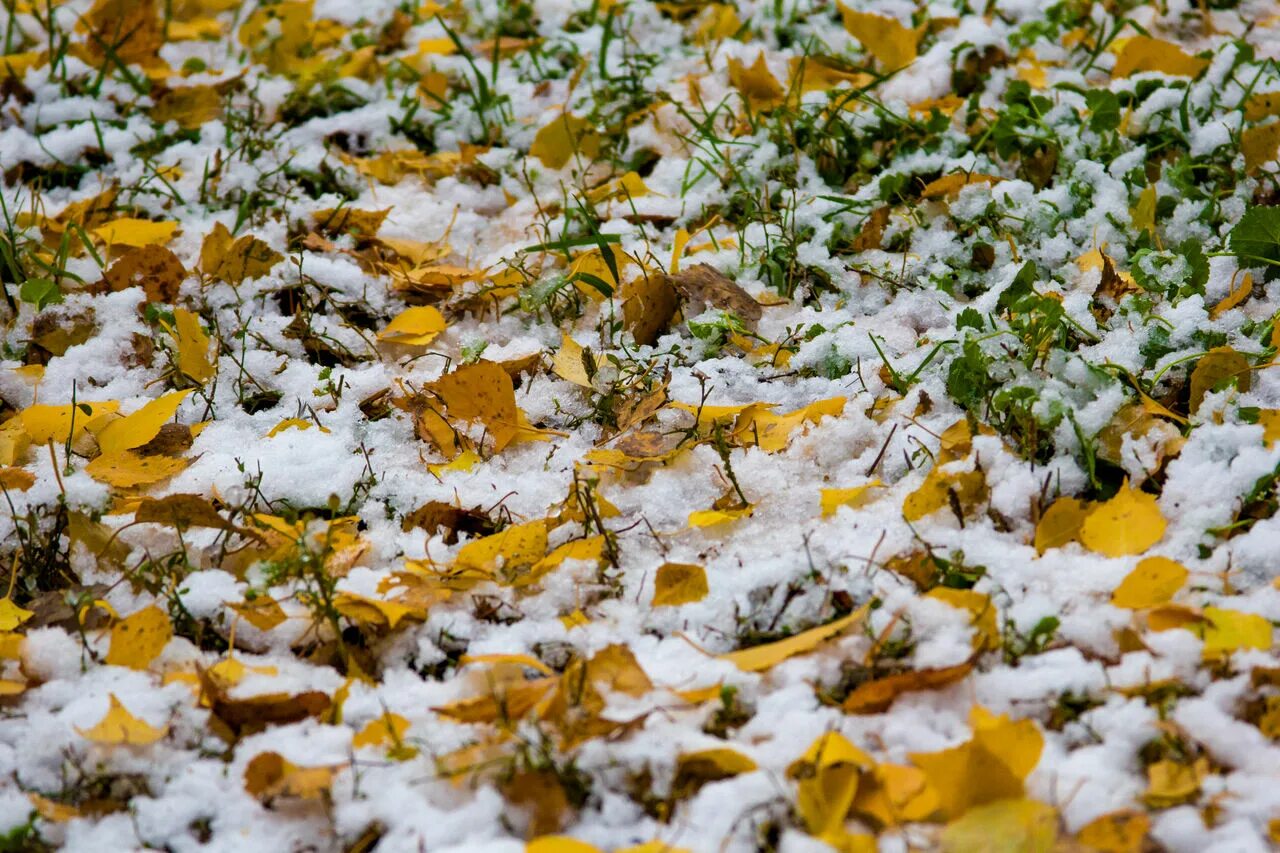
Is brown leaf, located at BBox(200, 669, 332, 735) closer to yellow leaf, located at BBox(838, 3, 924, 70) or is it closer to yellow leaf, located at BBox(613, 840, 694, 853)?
yellow leaf, located at BBox(613, 840, 694, 853)

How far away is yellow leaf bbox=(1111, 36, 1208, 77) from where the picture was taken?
7.34 ft

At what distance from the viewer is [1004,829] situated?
0.99m

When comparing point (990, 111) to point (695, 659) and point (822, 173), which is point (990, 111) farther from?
point (695, 659)

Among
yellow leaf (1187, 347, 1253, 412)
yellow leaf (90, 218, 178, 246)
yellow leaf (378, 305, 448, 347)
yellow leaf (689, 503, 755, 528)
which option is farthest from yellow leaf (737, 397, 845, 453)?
yellow leaf (90, 218, 178, 246)

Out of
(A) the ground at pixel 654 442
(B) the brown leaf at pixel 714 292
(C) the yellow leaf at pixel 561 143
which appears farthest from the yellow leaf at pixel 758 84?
(B) the brown leaf at pixel 714 292

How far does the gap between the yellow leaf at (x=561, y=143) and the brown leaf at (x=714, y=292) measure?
1.82 feet

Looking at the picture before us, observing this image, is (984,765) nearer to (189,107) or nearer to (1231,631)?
(1231,631)

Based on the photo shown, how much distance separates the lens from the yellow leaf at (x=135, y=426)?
1604mm

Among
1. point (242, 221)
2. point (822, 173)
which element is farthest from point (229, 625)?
point (822, 173)

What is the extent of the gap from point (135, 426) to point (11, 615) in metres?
0.36

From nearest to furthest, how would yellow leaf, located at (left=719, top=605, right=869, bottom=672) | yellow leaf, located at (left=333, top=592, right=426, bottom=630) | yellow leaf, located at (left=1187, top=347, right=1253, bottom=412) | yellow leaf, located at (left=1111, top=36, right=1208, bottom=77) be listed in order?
yellow leaf, located at (left=719, top=605, right=869, bottom=672) < yellow leaf, located at (left=333, top=592, right=426, bottom=630) < yellow leaf, located at (left=1187, top=347, right=1253, bottom=412) < yellow leaf, located at (left=1111, top=36, right=1208, bottom=77)

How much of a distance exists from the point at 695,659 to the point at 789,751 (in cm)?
17

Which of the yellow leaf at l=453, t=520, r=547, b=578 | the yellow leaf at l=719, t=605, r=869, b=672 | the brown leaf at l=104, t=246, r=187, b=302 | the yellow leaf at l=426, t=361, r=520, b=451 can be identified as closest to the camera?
the yellow leaf at l=719, t=605, r=869, b=672

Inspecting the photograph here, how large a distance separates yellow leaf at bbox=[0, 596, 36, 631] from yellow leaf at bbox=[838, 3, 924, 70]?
194 centimetres
